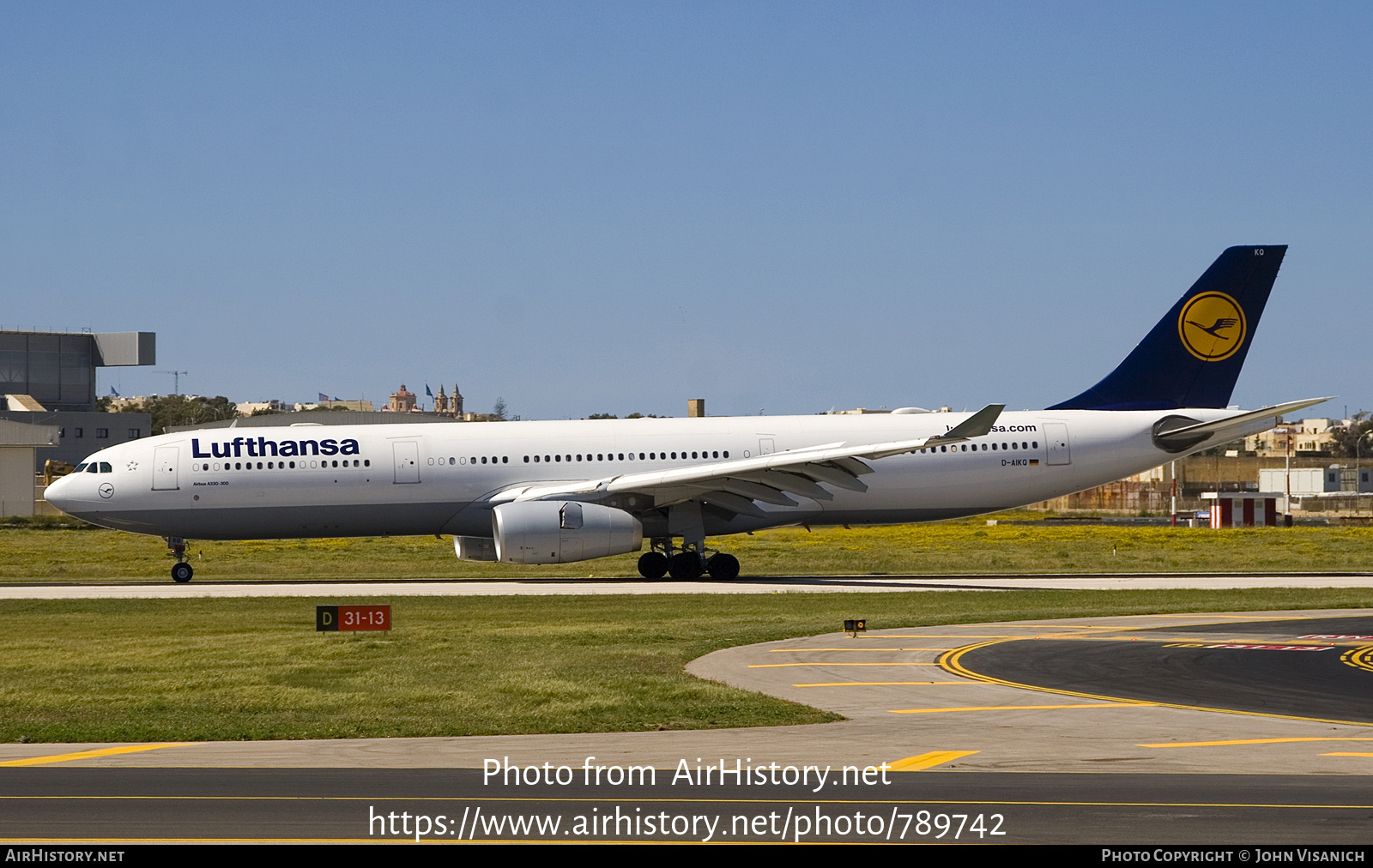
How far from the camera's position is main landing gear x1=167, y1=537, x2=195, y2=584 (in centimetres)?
3666

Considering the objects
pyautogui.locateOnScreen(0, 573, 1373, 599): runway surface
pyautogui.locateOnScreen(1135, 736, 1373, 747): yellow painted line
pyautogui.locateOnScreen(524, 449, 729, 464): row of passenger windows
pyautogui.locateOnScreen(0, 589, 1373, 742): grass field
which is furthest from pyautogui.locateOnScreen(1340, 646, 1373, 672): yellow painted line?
pyautogui.locateOnScreen(524, 449, 729, 464): row of passenger windows

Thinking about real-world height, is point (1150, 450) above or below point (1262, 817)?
above

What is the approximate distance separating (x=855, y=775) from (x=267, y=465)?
1082 inches

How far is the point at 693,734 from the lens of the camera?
13570 mm

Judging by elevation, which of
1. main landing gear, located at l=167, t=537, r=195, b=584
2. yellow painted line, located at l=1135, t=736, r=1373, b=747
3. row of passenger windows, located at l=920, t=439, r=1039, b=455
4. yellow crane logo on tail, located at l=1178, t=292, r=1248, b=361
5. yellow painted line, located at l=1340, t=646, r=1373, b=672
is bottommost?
yellow painted line, located at l=1135, t=736, r=1373, b=747

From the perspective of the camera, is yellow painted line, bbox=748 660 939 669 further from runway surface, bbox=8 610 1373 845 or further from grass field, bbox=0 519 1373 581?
grass field, bbox=0 519 1373 581

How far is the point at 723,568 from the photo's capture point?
121 ft

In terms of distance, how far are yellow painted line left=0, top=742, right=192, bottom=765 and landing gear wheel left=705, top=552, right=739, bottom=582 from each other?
24.0 metres

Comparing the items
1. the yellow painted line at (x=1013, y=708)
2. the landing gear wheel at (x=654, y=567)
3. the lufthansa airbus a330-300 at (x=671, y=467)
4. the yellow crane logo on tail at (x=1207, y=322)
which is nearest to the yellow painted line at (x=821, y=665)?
the yellow painted line at (x=1013, y=708)

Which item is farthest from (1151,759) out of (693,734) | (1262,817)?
(693,734)

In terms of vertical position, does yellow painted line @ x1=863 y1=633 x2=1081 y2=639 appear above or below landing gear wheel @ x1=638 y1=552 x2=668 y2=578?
below
